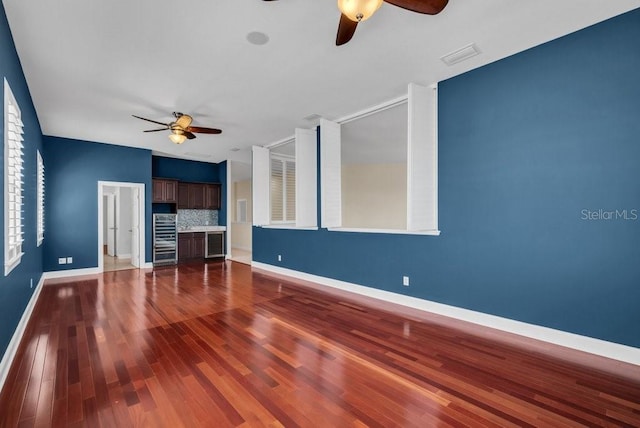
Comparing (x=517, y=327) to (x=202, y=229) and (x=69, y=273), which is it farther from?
(x=69, y=273)

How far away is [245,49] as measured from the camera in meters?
2.93

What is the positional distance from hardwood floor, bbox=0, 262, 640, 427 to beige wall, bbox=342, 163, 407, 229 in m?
5.26

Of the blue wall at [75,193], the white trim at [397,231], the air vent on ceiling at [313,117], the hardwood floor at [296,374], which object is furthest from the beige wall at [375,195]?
the blue wall at [75,193]

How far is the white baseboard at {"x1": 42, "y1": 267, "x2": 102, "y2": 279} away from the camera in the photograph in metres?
5.83

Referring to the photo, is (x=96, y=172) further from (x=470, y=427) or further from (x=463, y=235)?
(x=470, y=427)

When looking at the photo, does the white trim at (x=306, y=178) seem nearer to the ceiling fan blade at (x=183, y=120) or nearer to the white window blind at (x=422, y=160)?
the ceiling fan blade at (x=183, y=120)

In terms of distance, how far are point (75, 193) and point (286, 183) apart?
14.5ft

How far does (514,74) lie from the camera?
9.89ft

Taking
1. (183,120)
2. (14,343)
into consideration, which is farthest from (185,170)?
(14,343)

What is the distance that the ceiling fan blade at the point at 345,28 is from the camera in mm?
2061

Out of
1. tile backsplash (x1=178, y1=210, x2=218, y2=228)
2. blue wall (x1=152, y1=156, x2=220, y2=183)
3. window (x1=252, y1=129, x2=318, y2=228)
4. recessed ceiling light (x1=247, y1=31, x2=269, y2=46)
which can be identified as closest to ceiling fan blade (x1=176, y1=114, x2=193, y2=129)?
window (x1=252, y1=129, x2=318, y2=228)

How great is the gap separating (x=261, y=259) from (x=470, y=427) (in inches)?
222

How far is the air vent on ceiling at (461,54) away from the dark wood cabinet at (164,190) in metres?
6.94

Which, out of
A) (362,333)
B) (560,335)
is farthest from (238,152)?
(560,335)
